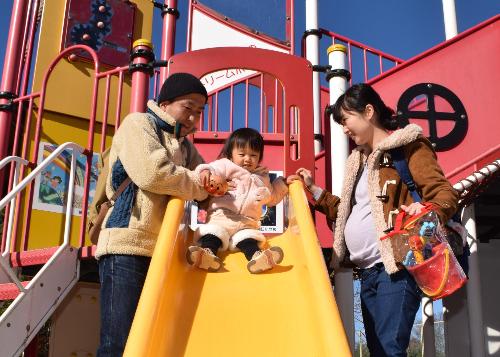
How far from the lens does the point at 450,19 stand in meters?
5.67

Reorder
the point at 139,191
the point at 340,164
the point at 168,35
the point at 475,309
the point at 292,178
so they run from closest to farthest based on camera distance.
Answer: the point at 139,191, the point at 292,178, the point at 475,309, the point at 340,164, the point at 168,35

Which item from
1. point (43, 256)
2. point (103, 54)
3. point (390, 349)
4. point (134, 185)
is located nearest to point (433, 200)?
point (390, 349)

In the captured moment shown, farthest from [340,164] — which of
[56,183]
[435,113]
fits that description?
[56,183]

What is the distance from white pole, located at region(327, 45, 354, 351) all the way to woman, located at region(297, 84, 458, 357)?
0.41m

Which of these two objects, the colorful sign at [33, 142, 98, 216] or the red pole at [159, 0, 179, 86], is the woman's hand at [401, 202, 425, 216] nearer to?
the red pole at [159, 0, 179, 86]

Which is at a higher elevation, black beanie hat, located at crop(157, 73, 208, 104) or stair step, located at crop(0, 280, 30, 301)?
black beanie hat, located at crop(157, 73, 208, 104)

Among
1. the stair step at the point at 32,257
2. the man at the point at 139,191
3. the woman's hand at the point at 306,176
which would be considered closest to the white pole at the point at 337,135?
the woman's hand at the point at 306,176

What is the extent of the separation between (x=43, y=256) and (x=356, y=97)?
2078mm

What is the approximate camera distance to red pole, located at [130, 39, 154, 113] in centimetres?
333

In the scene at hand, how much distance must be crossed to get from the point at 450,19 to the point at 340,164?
337cm

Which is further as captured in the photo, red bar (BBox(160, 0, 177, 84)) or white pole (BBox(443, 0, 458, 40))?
white pole (BBox(443, 0, 458, 40))

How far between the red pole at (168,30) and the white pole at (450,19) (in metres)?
2.88

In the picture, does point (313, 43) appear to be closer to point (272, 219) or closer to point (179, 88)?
point (272, 219)

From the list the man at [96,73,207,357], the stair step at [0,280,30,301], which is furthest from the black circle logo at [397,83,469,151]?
the stair step at [0,280,30,301]
